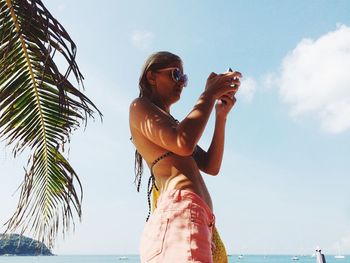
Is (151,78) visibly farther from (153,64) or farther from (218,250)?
(218,250)

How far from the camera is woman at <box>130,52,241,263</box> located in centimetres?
145

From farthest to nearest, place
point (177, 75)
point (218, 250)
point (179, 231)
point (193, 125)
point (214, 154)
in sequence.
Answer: point (214, 154), point (177, 75), point (218, 250), point (193, 125), point (179, 231)

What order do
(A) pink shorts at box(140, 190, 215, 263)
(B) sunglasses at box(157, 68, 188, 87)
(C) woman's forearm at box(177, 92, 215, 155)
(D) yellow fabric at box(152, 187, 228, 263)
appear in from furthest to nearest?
(B) sunglasses at box(157, 68, 188, 87) → (D) yellow fabric at box(152, 187, 228, 263) → (C) woman's forearm at box(177, 92, 215, 155) → (A) pink shorts at box(140, 190, 215, 263)

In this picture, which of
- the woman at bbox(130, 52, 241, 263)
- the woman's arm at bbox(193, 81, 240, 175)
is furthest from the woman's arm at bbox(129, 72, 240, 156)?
the woman's arm at bbox(193, 81, 240, 175)

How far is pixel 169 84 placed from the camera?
197cm

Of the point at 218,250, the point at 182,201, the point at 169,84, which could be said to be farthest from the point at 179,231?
the point at 169,84

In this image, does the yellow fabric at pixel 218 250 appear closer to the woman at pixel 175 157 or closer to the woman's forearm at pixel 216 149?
the woman at pixel 175 157

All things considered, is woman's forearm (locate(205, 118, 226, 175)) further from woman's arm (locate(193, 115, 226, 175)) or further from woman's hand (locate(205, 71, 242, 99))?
woman's hand (locate(205, 71, 242, 99))

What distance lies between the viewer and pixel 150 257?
4.79 ft

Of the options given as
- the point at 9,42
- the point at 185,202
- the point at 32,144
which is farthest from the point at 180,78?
the point at 32,144

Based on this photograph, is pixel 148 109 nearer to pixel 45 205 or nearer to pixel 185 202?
pixel 185 202

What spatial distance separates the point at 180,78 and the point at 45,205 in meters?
1.73

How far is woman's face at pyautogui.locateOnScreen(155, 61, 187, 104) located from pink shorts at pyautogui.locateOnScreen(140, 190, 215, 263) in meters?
0.57

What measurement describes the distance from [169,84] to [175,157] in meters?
0.45
